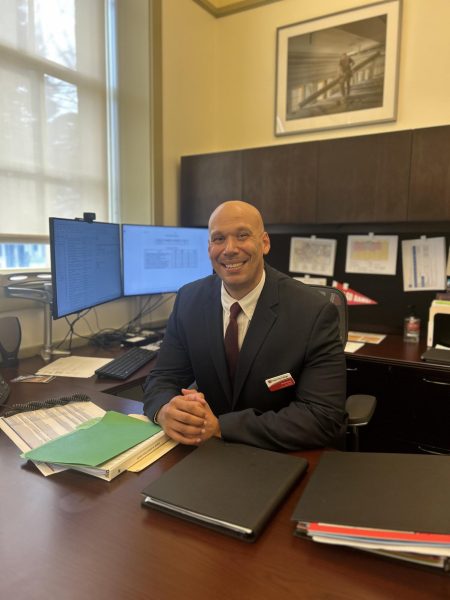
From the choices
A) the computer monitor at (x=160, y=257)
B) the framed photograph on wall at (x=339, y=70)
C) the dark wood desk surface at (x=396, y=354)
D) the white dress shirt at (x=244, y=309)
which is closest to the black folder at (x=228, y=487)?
the white dress shirt at (x=244, y=309)

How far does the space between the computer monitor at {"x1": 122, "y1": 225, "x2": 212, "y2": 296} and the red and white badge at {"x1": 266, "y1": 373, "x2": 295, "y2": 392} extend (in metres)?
1.31

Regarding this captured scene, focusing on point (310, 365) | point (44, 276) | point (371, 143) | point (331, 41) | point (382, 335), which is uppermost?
point (331, 41)

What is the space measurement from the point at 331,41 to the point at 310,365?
2482 mm

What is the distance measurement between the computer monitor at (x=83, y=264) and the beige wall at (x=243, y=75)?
92 centimetres

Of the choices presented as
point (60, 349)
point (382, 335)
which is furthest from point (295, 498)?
point (382, 335)

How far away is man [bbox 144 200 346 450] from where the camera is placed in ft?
3.76

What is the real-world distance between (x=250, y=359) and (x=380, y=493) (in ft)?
1.98

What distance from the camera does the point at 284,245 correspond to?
311cm

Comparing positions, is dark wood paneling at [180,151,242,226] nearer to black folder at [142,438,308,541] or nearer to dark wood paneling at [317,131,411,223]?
dark wood paneling at [317,131,411,223]

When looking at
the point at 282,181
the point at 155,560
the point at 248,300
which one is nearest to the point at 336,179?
the point at 282,181

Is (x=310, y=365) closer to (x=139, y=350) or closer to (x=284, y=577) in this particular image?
(x=284, y=577)

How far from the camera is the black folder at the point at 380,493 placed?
2.45ft

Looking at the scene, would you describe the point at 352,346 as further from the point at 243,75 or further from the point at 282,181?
the point at 243,75

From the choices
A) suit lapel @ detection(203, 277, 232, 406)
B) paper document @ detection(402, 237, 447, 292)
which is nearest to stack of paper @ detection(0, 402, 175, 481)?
suit lapel @ detection(203, 277, 232, 406)
